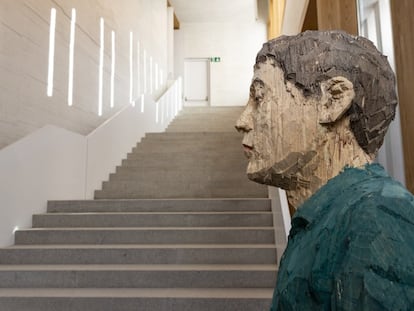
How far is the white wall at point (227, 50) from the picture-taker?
45.0 ft

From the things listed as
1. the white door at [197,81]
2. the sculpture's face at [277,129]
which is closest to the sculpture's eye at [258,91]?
the sculpture's face at [277,129]

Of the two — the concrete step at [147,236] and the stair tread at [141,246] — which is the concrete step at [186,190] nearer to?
the concrete step at [147,236]

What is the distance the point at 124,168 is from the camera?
5.91m

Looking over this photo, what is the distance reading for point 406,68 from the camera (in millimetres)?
1753

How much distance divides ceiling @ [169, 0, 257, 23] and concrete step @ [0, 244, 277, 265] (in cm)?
1047

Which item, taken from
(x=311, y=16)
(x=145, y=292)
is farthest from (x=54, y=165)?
(x=311, y=16)

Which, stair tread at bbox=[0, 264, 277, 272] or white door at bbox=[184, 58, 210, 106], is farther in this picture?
white door at bbox=[184, 58, 210, 106]

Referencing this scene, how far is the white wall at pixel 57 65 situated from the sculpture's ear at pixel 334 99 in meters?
3.82

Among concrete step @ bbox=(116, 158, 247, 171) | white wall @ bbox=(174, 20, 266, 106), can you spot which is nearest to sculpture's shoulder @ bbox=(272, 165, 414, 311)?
concrete step @ bbox=(116, 158, 247, 171)

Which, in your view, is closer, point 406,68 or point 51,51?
point 406,68

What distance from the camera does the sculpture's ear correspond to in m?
0.65

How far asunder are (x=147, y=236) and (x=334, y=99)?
322 cm

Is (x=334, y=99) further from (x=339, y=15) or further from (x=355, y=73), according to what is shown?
(x=339, y=15)

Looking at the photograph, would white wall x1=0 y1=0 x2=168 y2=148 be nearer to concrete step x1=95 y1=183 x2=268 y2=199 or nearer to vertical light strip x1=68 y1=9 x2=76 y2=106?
vertical light strip x1=68 y1=9 x2=76 y2=106
